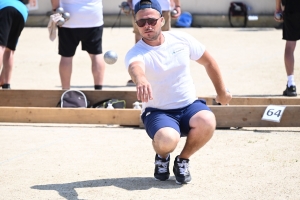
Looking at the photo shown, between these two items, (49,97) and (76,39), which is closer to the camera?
(49,97)

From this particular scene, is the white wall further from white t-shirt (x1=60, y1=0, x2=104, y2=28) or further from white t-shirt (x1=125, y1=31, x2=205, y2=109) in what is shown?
white t-shirt (x1=125, y1=31, x2=205, y2=109)

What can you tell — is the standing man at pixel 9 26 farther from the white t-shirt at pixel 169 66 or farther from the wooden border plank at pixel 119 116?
the white t-shirt at pixel 169 66

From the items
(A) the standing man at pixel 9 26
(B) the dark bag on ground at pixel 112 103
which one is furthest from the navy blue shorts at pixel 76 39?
(B) the dark bag on ground at pixel 112 103

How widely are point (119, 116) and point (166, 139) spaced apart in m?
2.32

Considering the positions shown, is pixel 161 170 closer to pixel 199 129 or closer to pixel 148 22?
pixel 199 129

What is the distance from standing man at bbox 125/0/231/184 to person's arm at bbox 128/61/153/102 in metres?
0.02

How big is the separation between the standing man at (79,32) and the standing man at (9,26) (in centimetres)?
44

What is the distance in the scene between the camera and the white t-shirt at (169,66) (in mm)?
5160

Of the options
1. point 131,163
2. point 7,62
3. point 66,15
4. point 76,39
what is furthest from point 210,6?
point 131,163

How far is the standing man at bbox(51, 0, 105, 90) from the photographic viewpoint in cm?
838

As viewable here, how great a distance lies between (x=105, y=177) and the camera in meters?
5.42

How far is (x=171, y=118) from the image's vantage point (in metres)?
5.23

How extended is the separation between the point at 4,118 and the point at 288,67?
11.9 feet

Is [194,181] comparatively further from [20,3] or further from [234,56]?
[234,56]
